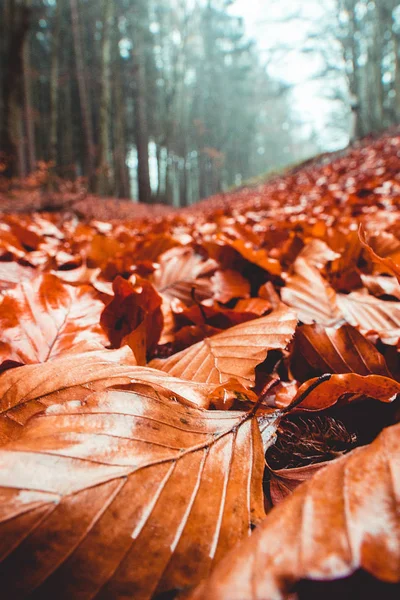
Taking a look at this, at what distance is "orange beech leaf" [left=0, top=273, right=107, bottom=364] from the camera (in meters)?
0.56

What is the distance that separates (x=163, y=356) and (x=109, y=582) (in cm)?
44

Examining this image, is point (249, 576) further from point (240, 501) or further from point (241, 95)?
point (241, 95)

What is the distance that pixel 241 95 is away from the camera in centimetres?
2758

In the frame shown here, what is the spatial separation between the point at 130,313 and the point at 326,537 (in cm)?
52

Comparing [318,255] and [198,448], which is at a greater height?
[318,255]

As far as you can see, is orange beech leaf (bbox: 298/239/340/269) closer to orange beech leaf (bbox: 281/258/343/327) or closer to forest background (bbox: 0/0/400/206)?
orange beech leaf (bbox: 281/258/343/327)

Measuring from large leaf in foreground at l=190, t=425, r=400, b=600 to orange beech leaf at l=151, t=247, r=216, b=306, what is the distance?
62 cm

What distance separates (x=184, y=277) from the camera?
924mm

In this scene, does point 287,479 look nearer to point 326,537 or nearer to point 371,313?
point 326,537

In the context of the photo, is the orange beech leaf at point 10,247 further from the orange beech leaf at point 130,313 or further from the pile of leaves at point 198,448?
the orange beech leaf at point 130,313

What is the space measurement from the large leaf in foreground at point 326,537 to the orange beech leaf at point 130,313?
44 centimetres

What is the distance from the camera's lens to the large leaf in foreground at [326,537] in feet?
0.62

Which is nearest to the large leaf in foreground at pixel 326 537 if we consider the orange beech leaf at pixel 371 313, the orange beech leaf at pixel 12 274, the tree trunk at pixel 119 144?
the orange beech leaf at pixel 371 313

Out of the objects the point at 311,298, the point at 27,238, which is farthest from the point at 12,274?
the point at 311,298
